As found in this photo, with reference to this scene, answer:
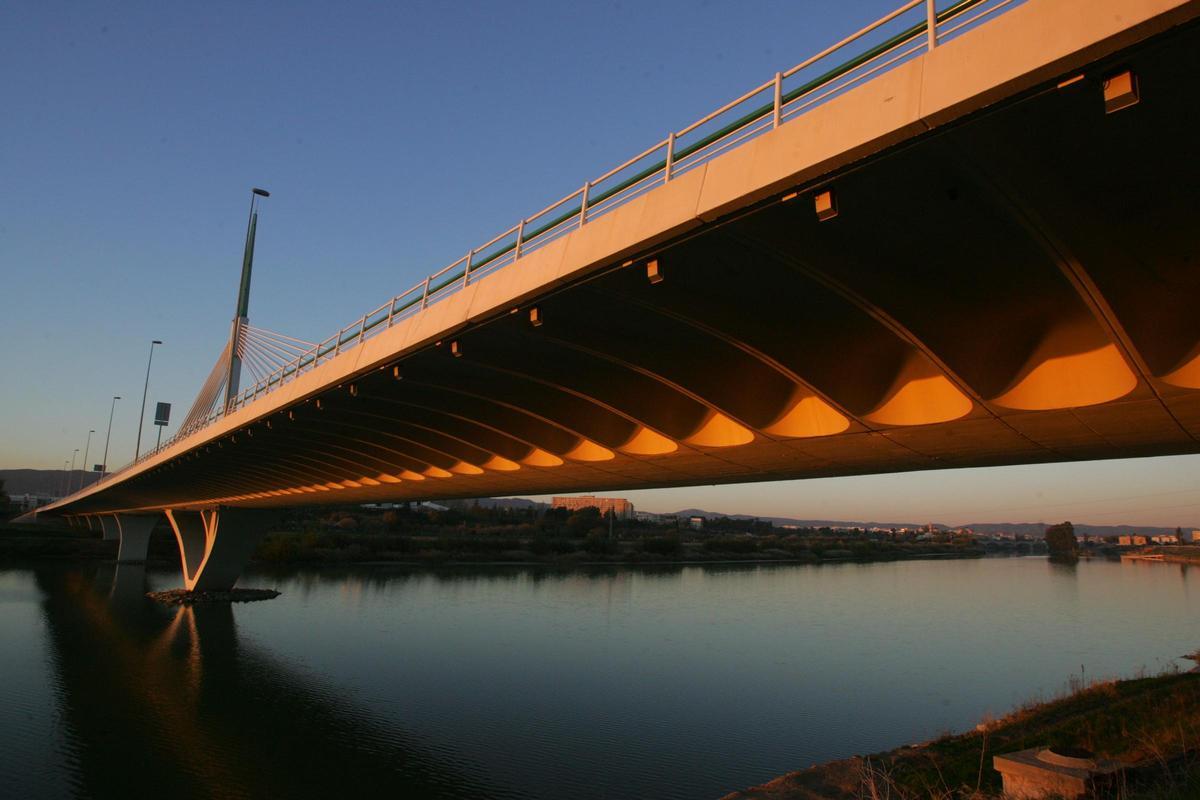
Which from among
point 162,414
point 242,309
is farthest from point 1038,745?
point 162,414

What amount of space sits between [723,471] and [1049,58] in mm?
12448

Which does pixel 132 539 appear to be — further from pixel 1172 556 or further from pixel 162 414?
pixel 1172 556

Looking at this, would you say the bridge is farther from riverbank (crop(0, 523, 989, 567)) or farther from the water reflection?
riverbank (crop(0, 523, 989, 567))

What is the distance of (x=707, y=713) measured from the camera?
72.0ft

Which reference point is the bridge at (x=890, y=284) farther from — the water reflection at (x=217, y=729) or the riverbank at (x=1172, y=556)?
the riverbank at (x=1172, y=556)

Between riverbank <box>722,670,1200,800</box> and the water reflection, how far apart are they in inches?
287

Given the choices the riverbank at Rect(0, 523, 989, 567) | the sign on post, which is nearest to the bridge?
the riverbank at Rect(0, 523, 989, 567)

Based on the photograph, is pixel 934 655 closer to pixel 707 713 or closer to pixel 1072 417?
pixel 707 713

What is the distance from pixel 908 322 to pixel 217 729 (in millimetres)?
21494

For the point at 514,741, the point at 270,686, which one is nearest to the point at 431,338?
the point at 514,741

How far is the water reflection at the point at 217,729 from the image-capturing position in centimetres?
1639

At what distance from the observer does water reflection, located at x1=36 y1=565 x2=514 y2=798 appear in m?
16.4

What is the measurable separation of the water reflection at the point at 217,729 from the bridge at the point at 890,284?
28.8 ft

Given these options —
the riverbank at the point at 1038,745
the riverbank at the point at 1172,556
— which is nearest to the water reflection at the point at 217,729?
the riverbank at the point at 1038,745
